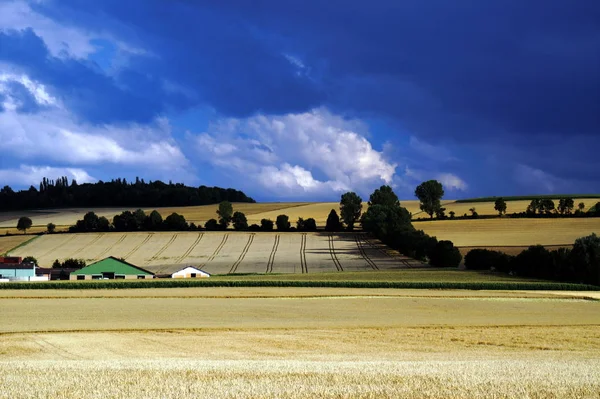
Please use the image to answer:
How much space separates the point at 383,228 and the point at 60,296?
72047mm

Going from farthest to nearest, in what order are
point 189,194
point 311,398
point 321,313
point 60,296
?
point 189,194, point 60,296, point 321,313, point 311,398

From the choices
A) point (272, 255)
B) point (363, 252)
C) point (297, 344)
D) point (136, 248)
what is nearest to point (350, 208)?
point (363, 252)

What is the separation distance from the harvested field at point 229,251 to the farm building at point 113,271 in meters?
2.72

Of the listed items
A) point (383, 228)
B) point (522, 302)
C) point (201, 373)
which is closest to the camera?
point (201, 373)

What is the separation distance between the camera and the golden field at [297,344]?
14859 millimetres

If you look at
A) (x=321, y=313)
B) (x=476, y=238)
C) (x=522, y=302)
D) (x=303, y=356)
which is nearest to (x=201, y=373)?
(x=303, y=356)

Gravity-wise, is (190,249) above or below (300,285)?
above

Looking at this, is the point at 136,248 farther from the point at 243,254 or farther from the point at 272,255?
the point at 272,255

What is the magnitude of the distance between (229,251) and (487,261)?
41.7 metres

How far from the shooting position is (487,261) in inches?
3248

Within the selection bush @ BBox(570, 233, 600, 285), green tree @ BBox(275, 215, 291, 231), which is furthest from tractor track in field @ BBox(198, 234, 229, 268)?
bush @ BBox(570, 233, 600, 285)

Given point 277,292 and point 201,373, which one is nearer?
point 201,373

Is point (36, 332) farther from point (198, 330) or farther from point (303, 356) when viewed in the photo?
point (303, 356)

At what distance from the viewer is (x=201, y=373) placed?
16359 millimetres
